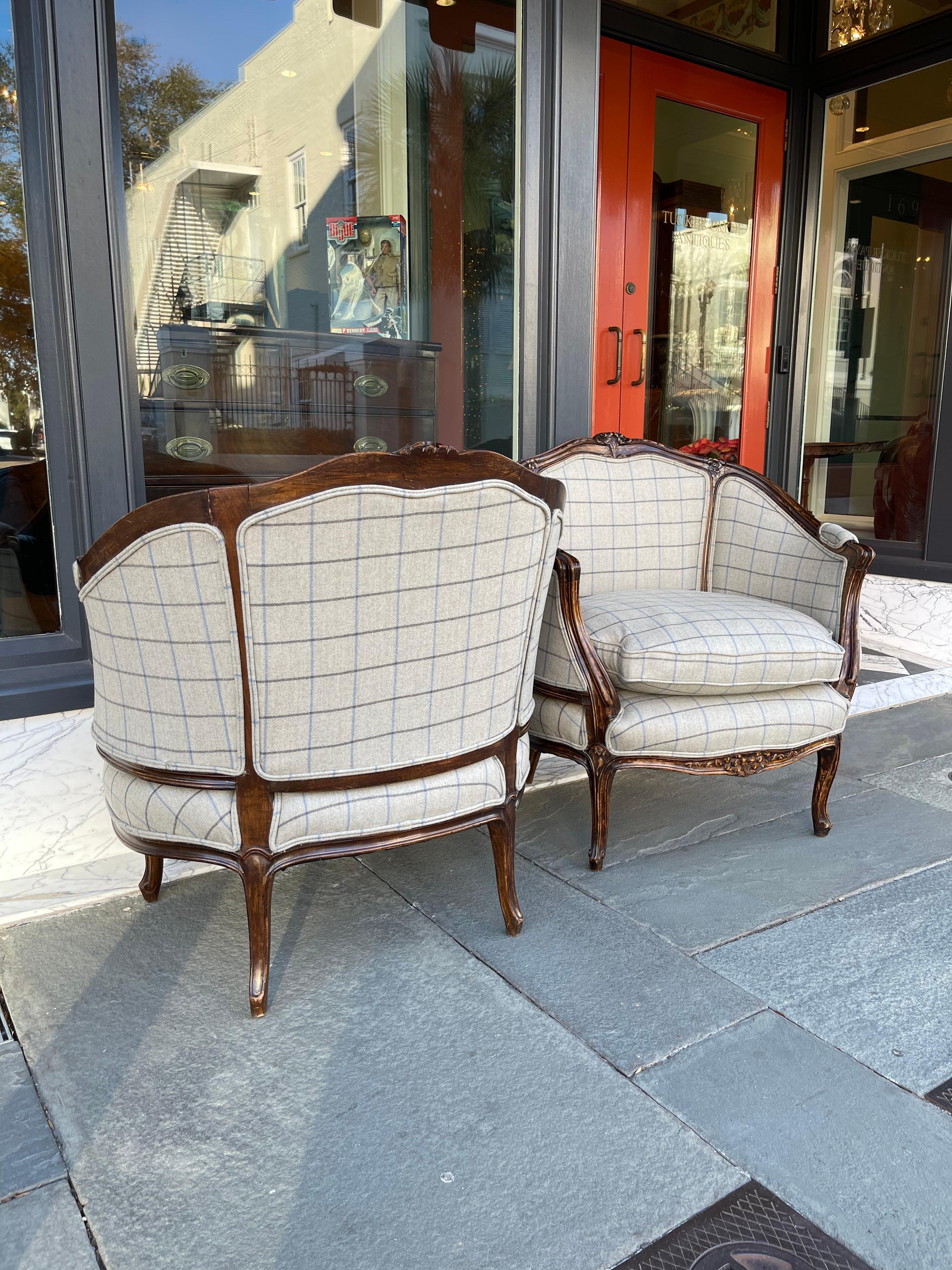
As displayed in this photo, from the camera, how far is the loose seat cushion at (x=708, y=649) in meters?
2.05

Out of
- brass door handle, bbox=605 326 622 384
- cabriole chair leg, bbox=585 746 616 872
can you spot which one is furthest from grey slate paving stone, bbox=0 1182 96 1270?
brass door handle, bbox=605 326 622 384

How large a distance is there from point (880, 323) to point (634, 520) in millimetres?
2683

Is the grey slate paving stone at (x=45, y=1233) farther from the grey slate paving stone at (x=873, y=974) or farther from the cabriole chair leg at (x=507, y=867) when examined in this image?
the grey slate paving stone at (x=873, y=974)

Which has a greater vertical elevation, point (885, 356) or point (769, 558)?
point (885, 356)

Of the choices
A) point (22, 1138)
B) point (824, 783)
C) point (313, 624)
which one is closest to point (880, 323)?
point (824, 783)

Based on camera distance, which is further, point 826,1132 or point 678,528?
point 678,528

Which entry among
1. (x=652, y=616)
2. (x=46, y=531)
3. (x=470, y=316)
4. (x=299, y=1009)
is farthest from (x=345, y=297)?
(x=299, y=1009)

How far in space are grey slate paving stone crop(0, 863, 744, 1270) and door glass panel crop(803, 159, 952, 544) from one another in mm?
3434

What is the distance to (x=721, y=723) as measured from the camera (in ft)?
6.94

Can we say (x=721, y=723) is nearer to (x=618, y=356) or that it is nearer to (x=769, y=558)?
(x=769, y=558)

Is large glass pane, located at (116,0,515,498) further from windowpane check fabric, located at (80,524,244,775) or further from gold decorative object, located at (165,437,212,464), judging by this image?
windowpane check fabric, located at (80,524,244,775)

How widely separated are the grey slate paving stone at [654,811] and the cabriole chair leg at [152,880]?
83 centimetres

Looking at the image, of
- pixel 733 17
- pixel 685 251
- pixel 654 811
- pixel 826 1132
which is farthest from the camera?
pixel 685 251

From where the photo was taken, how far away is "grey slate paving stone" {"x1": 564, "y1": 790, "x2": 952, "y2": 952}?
6.26 ft
